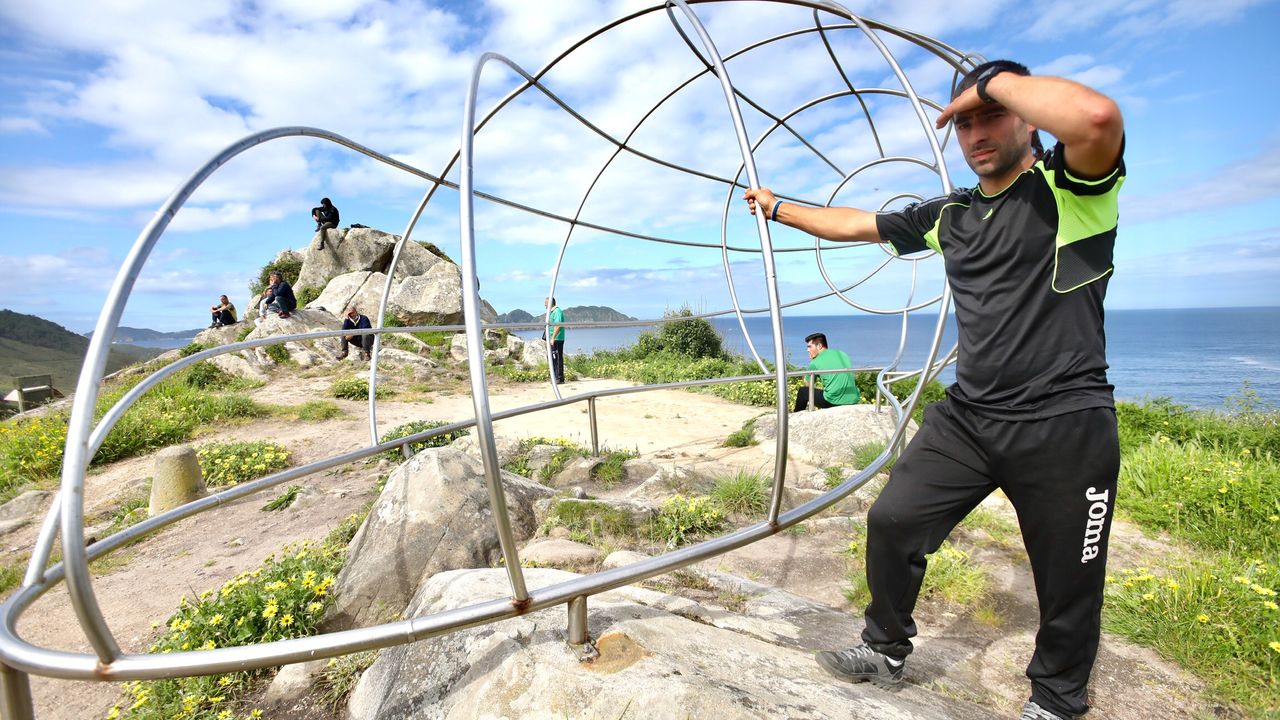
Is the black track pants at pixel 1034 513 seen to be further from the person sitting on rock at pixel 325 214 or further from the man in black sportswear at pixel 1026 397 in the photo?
the person sitting on rock at pixel 325 214

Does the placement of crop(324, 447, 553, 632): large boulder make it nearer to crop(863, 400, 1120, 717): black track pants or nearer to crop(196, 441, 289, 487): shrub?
crop(863, 400, 1120, 717): black track pants

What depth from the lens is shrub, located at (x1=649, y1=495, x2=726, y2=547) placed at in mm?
3701

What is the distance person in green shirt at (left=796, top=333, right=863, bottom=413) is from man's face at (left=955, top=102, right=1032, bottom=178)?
5.01 meters

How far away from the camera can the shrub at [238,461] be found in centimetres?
611

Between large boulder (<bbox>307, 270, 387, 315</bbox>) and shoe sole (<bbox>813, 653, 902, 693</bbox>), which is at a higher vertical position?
large boulder (<bbox>307, 270, 387, 315</bbox>)

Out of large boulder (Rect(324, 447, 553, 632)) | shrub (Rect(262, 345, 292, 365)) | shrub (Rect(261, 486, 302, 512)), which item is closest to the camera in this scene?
large boulder (Rect(324, 447, 553, 632))

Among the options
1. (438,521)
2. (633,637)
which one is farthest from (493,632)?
(438,521)

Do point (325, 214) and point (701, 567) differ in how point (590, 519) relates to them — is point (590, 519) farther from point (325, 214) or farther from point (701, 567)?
point (325, 214)

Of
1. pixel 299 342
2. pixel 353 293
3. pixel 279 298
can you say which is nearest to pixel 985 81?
pixel 299 342

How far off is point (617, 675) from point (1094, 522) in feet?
4.63

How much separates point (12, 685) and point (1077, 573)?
2.60 metres

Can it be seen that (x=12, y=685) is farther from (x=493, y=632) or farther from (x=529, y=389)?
(x=529, y=389)

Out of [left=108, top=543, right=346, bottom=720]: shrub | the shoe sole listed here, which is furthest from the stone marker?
the shoe sole

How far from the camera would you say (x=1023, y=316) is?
5.82ft
